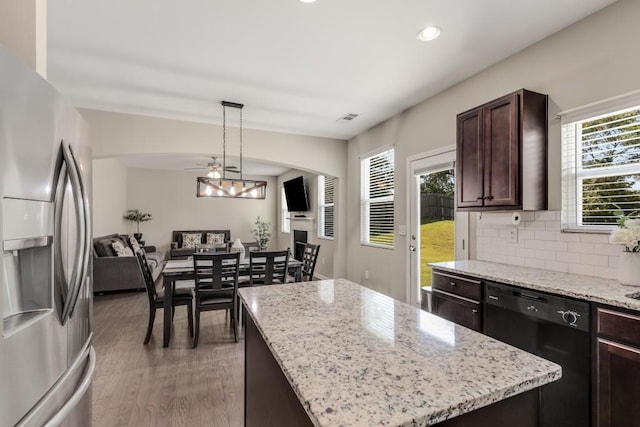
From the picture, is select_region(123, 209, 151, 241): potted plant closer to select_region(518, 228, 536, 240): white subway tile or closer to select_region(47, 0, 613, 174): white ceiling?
select_region(47, 0, 613, 174): white ceiling

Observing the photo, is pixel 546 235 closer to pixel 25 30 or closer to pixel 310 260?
pixel 310 260

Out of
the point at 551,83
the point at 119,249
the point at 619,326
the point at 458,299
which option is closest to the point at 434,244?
the point at 458,299

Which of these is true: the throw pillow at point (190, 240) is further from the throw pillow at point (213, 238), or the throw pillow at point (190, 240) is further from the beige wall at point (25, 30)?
the beige wall at point (25, 30)

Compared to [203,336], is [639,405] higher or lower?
higher

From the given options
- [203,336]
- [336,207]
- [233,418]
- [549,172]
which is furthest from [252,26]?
[336,207]

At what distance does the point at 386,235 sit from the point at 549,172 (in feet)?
7.87

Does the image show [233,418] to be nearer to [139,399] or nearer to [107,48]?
[139,399]

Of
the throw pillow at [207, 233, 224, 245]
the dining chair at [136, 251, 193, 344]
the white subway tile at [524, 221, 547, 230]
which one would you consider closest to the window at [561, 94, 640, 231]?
the white subway tile at [524, 221, 547, 230]

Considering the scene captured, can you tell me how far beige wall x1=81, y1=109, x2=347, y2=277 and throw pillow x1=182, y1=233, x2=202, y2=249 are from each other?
4.73 metres

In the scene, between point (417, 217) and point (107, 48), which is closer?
point (107, 48)

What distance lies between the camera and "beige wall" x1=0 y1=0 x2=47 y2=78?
1.23 m

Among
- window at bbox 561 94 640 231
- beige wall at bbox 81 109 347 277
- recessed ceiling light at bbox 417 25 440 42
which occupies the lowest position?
window at bbox 561 94 640 231

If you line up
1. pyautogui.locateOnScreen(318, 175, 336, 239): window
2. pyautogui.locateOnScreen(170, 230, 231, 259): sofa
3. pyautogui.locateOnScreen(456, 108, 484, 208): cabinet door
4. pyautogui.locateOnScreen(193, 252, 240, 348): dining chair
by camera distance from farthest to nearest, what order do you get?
pyautogui.locateOnScreen(170, 230, 231, 259): sofa, pyautogui.locateOnScreen(318, 175, 336, 239): window, pyautogui.locateOnScreen(193, 252, 240, 348): dining chair, pyautogui.locateOnScreen(456, 108, 484, 208): cabinet door

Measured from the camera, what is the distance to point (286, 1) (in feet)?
6.95
